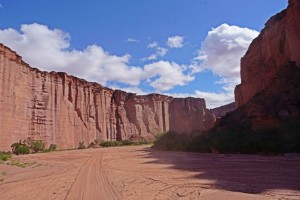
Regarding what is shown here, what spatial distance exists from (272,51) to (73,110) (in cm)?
3716

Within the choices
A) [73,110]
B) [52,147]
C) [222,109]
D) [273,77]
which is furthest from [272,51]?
[222,109]

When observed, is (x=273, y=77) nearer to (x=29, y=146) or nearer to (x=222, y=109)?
(x=29, y=146)

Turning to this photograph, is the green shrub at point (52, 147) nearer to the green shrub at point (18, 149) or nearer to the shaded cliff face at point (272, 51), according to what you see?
the green shrub at point (18, 149)

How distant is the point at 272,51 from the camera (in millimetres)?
32781

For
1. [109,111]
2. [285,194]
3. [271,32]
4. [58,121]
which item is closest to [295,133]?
[285,194]

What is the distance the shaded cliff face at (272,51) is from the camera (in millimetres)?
28203

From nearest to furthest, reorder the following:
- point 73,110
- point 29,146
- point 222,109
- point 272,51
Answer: point 272,51 < point 29,146 < point 73,110 < point 222,109

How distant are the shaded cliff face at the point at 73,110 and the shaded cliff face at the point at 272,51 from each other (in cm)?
1028

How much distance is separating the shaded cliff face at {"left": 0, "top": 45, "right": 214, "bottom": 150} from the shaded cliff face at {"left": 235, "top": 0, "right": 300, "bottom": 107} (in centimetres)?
1028

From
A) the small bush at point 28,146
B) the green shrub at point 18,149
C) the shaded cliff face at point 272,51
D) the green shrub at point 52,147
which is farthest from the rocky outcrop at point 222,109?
the green shrub at point 18,149

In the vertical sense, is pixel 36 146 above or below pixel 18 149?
above

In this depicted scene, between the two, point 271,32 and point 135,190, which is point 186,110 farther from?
point 135,190

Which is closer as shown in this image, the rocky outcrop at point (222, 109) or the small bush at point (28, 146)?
the small bush at point (28, 146)

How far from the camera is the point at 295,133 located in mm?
17906
